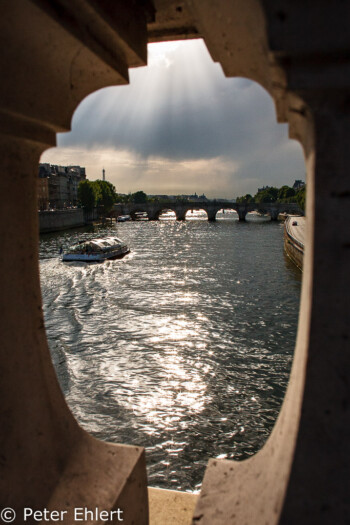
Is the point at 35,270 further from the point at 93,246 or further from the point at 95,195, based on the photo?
the point at 95,195

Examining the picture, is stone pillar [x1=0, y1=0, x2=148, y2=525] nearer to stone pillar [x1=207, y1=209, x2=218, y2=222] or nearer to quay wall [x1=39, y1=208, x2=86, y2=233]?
quay wall [x1=39, y1=208, x2=86, y2=233]

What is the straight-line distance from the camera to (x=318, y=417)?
124cm

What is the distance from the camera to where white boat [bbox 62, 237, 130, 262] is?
92.0 ft

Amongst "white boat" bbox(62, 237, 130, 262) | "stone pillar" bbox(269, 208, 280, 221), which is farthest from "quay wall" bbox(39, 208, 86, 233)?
"stone pillar" bbox(269, 208, 280, 221)

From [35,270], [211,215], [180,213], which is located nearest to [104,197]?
[180,213]

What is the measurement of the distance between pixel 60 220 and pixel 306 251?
175 ft

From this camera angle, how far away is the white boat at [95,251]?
28047 millimetres

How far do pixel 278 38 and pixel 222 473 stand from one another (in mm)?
1746

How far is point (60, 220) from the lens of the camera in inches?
2055

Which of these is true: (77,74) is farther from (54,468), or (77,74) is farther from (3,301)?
(54,468)

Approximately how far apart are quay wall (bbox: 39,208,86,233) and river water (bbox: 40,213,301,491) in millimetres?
25144

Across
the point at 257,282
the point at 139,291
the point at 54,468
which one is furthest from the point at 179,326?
the point at 54,468

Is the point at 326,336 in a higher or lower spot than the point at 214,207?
lower

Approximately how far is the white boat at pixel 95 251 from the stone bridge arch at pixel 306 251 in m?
26.5
